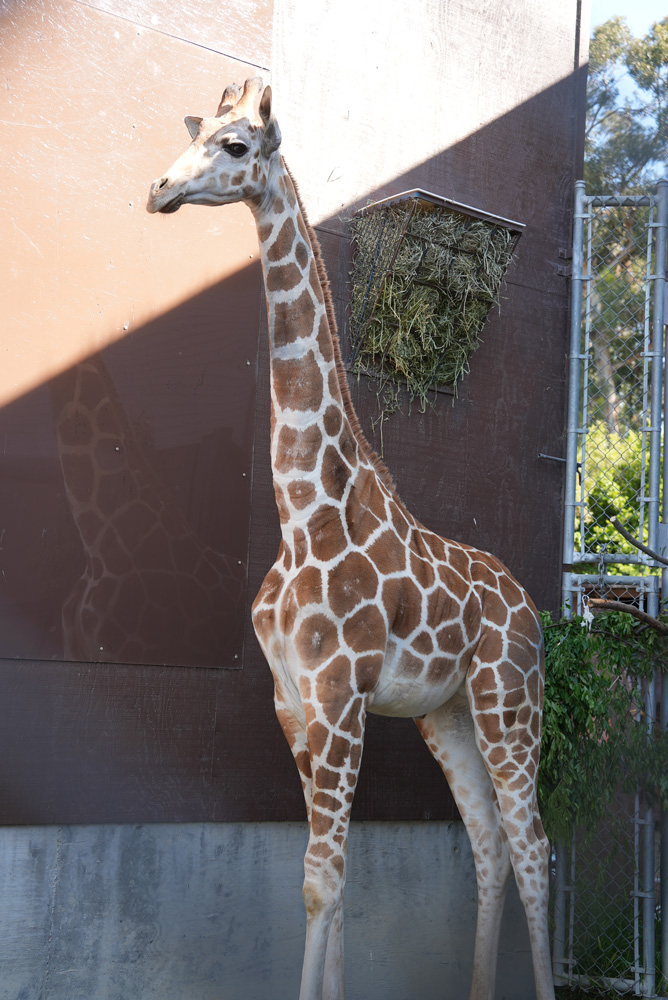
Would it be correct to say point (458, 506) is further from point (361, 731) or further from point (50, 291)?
point (50, 291)

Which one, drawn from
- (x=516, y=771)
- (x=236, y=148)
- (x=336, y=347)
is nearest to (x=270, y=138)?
(x=236, y=148)

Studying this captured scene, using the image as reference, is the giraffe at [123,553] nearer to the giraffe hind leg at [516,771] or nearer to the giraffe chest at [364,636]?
the giraffe chest at [364,636]

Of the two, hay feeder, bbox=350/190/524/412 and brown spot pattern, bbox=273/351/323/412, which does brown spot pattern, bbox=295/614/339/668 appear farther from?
hay feeder, bbox=350/190/524/412

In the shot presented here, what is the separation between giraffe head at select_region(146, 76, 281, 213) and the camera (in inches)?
123

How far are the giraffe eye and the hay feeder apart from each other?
124 cm

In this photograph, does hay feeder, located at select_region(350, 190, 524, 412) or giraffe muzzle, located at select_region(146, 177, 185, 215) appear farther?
hay feeder, located at select_region(350, 190, 524, 412)

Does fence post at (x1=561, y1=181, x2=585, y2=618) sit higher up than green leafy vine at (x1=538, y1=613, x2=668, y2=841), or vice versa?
fence post at (x1=561, y1=181, x2=585, y2=618)

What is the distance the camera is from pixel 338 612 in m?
3.33

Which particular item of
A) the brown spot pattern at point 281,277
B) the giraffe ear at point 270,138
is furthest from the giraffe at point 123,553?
the giraffe ear at point 270,138

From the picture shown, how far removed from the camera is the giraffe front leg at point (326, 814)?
321 cm

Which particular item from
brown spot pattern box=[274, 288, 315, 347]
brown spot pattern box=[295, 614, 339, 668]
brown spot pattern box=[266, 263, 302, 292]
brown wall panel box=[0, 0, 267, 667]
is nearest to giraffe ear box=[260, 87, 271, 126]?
brown spot pattern box=[266, 263, 302, 292]

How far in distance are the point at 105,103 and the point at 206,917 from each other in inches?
130

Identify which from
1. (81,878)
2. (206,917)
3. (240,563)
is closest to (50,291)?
(240,563)

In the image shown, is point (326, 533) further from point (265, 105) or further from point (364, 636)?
point (265, 105)
